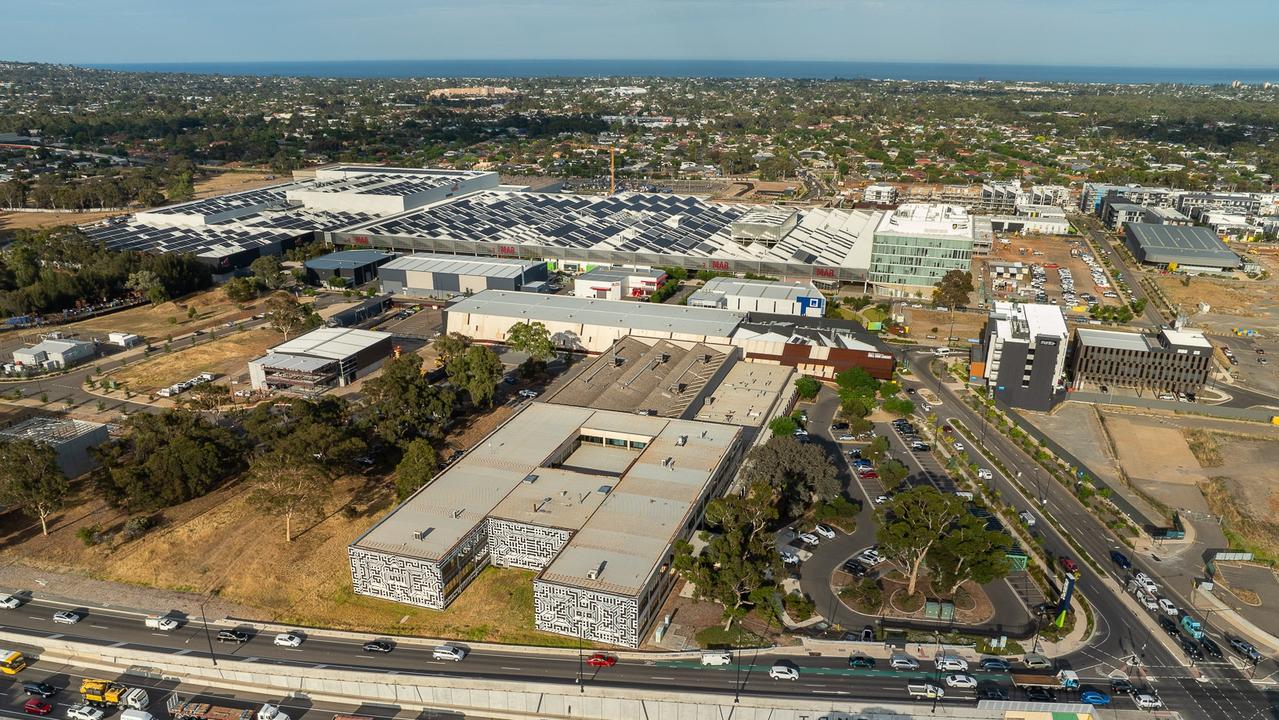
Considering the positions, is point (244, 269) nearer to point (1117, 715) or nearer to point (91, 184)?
point (91, 184)

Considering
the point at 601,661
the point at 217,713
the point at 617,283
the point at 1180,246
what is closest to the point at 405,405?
the point at 217,713

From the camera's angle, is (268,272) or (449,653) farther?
(268,272)

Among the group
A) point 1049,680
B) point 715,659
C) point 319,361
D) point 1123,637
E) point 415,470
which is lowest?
point 1123,637

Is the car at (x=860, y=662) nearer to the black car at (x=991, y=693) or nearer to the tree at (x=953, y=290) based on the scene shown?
the black car at (x=991, y=693)

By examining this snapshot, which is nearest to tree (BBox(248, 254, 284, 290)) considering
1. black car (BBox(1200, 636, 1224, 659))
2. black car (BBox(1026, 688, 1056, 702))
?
black car (BBox(1026, 688, 1056, 702))

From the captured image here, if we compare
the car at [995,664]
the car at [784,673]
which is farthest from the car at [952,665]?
the car at [784,673]

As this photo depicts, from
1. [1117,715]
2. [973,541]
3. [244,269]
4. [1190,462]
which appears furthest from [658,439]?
[244,269]

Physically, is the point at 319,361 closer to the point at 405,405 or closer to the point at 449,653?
the point at 405,405
